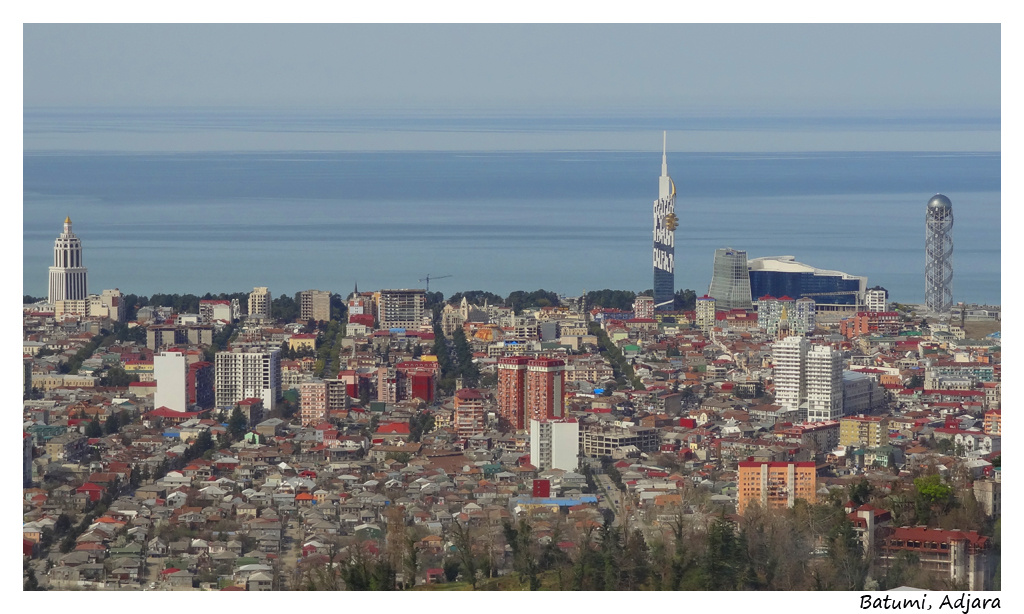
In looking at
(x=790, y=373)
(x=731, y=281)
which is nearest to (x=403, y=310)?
(x=731, y=281)

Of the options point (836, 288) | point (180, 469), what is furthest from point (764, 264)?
point (180, 469)

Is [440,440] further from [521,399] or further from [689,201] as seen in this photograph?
[689,201]

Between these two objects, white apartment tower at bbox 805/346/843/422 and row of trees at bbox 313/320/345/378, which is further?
row of trees at bbox 313/320/345/378

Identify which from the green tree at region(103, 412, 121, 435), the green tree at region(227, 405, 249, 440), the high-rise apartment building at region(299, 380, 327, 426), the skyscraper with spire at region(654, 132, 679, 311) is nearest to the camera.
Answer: the green tree at region(103, 412, 121, 435)

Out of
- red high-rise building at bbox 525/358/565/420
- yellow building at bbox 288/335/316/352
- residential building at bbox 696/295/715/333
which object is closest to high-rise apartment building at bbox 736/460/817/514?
red high-rise building at bbox 525/358/565/420

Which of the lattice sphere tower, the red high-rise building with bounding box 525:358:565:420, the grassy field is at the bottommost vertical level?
the red high-rise building with bounding box 525:358:565:420

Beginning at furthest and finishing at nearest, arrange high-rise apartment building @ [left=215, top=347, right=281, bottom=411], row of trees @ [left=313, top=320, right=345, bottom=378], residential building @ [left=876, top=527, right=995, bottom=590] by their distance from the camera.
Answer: row of trees @ [left=313, top=320, right=345, bottom=378], high-rise apartment building @ [left=215, top=347, right=281, bottom=411], residential building @ [left=876, top=527, right=995, bottom=590]

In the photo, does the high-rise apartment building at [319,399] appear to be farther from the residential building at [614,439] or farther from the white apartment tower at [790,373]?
the white apartment tower at [790,373]

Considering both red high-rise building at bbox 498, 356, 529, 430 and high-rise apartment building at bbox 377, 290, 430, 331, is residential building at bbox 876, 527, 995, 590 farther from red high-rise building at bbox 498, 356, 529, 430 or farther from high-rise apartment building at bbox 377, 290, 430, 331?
high-rise apartment building at bbox 377, 290, 430, 331
